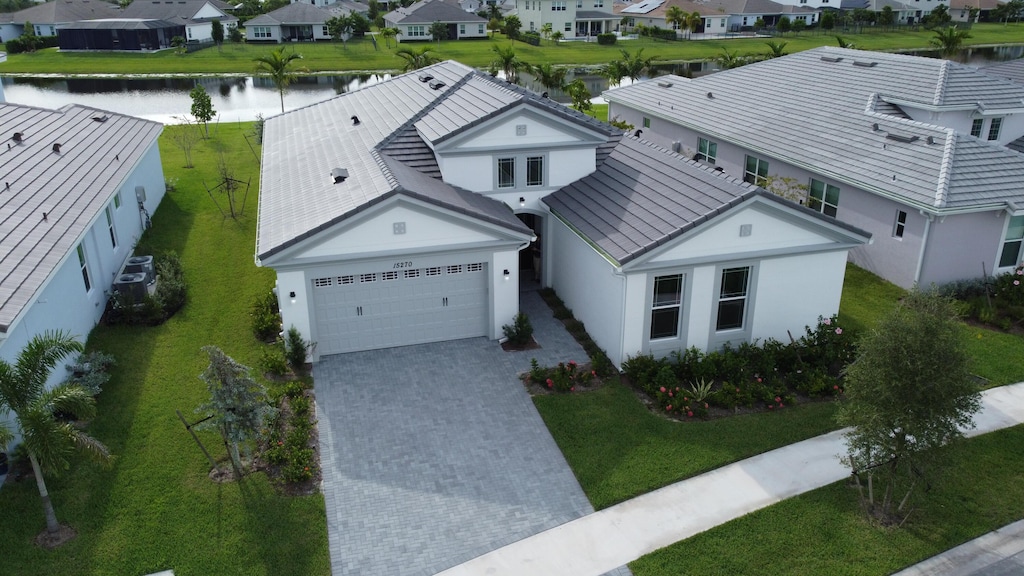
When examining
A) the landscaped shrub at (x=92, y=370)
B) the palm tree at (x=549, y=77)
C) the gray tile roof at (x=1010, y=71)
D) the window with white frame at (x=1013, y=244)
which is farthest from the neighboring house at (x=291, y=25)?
the window with white frame at (x=1013, y=244)

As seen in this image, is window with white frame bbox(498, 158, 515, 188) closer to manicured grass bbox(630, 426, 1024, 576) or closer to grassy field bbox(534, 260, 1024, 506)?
grassy field bbox(534, 260, 1024, 506)

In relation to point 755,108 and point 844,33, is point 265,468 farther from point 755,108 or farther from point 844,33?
point 844,33

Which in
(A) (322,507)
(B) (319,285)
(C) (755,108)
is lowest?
(A) (322,507)

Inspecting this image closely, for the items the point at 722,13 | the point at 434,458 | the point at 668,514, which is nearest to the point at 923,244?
the point at 668,514

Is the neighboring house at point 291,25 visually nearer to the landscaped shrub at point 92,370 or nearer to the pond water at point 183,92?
the pond water at point 183,92

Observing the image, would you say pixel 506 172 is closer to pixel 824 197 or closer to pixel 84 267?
pixel 824 197

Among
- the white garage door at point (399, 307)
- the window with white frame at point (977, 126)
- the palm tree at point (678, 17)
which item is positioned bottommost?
the white garage door at point (399, 307)

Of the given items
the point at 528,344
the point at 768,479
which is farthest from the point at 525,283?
the point at 768,479
